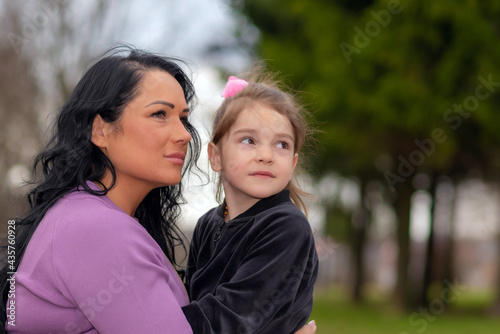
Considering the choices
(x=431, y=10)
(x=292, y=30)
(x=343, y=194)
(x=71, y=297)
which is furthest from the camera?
(x=343, y=194)

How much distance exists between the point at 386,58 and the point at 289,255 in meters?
11.5

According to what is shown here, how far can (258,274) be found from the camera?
214cm

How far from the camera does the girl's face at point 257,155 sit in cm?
253

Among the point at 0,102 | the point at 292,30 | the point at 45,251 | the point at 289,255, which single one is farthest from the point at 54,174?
the point at 292,30

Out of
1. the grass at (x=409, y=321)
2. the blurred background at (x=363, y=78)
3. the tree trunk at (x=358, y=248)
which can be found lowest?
the tree trunk at (x=358, y=248)

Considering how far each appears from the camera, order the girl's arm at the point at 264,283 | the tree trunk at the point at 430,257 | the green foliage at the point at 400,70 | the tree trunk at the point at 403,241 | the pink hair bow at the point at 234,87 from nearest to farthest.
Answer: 1. the girl's arm at the point at 264,283
2. the pink hair bow at the point at 234,87
3. the green foliage at the point at 400,70
4. the tree trunk at the point at 403,241
5. the tree trunk at the point at 430,257

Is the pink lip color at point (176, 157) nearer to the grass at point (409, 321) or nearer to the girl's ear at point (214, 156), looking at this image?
the girl's ear at point (214, 156)

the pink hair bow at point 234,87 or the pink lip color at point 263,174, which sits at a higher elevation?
the pink hair bow at point 234,87

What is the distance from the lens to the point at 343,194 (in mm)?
21188

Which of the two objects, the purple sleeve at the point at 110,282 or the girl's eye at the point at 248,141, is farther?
the girl's eye at the point at 248,141

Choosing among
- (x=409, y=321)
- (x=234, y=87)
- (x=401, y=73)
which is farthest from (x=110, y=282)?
(x=409, y=321)

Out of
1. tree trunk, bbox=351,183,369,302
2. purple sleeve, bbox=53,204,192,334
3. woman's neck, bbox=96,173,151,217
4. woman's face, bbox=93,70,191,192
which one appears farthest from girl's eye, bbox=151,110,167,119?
tree trunk, bbox=351,183,369,302

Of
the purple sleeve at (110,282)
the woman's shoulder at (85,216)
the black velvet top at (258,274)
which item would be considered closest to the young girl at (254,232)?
the black velvet top at (258,274)

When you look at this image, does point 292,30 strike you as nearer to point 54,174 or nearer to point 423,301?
point 423,301
